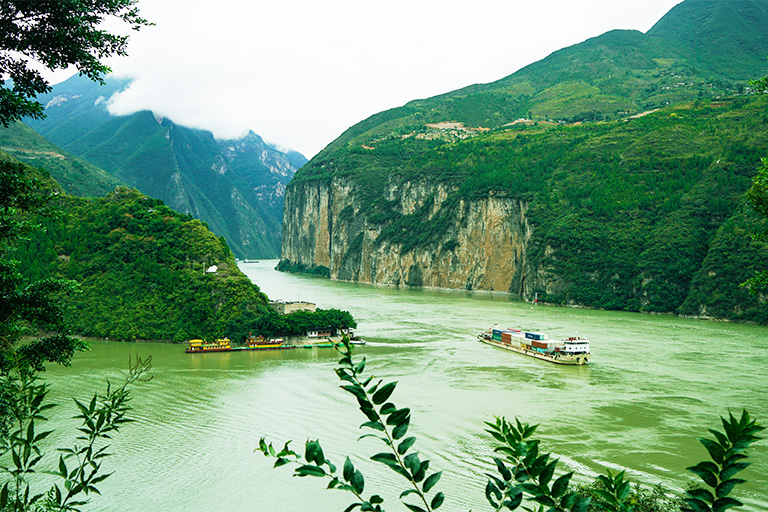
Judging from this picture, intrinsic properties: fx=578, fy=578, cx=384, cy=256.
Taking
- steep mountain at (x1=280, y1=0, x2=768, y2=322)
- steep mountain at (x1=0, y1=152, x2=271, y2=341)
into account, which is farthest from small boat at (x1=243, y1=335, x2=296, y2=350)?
steep mountain at (x1=280, y1=0, x2=768, y2=322)

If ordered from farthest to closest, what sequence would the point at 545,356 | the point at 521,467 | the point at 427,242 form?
the point at 427,242 → the point at 545,356 → the point at 521,467

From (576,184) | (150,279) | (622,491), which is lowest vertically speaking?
(150,279)

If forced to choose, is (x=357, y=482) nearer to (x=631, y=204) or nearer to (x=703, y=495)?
(x=703, y=495)

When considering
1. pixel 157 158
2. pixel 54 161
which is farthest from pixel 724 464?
pixel 157 158

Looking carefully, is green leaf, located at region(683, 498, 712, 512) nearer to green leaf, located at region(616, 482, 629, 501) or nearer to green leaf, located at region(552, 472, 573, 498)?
green leaf, located at region(616, 482, 629, 501)

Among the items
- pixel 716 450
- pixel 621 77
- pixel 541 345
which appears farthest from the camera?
pixel 621 77

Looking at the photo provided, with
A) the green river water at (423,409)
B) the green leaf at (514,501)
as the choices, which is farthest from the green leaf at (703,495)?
the green river water at (423,409)
